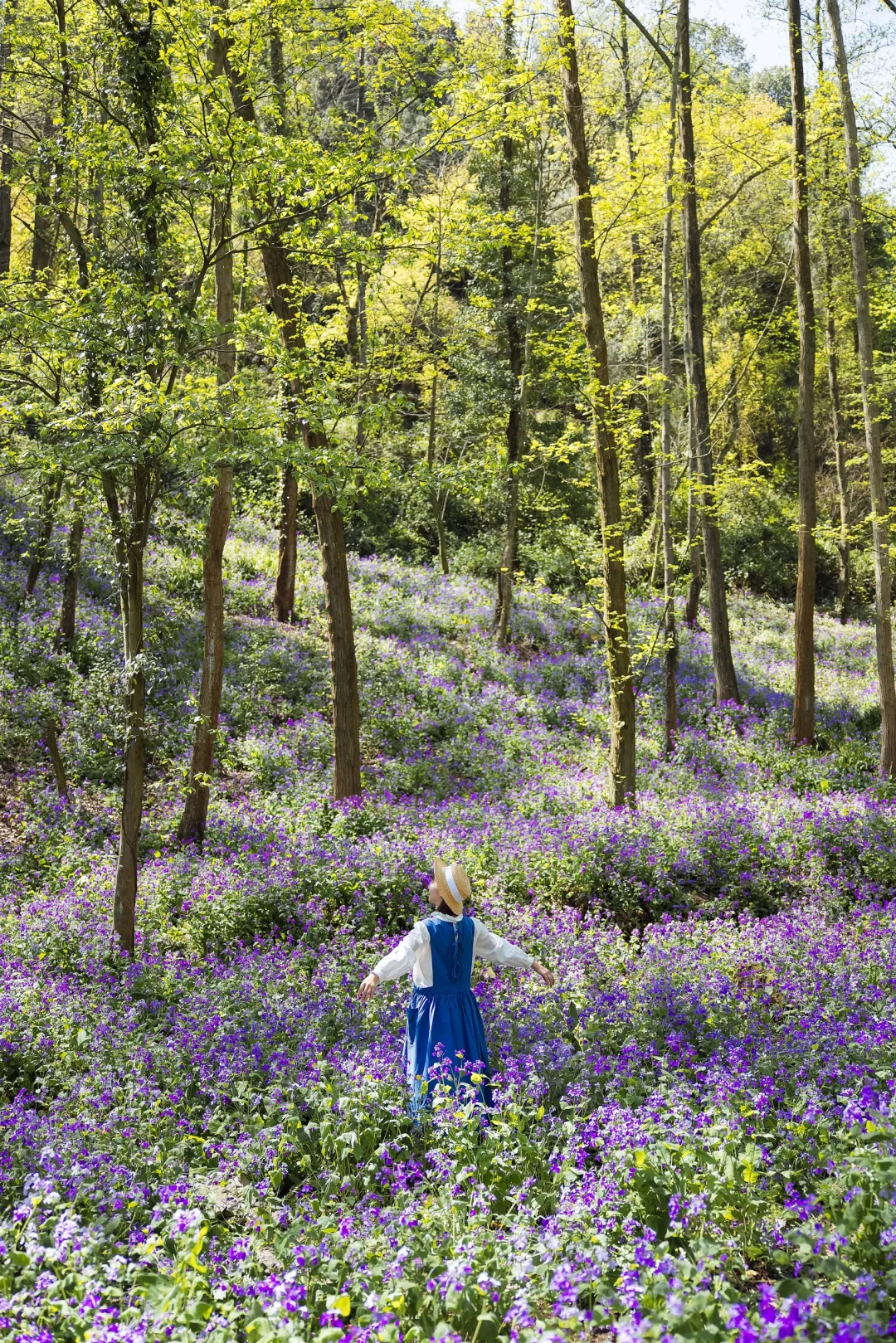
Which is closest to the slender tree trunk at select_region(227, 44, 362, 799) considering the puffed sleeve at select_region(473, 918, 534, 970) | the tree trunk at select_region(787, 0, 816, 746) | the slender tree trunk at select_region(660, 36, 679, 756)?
the slender tree trunk at select_region(660, 36, 679, 756)

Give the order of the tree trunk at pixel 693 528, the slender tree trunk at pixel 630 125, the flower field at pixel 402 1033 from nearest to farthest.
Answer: the flower field at pixel 402 1033 < the tree trunk at pixel 693 528 < the slender tree trunk at pixel 630 125

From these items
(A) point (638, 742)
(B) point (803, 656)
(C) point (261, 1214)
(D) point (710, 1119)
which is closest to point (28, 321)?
(C) point (261, 1214)

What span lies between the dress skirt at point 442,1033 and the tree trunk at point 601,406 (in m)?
5.44

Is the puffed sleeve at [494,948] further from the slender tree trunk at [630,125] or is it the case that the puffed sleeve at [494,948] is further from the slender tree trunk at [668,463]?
the slender tree trunk at [630,125]

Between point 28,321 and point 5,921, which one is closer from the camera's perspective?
point 28,321

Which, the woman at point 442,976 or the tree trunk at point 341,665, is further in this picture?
the tree trunk at point 341,665

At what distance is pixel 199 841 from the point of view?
10.1 metres

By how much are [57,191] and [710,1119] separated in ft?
24.9

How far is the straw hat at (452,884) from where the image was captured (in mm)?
5363

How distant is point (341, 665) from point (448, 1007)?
6.05m

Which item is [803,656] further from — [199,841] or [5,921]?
[5,921]

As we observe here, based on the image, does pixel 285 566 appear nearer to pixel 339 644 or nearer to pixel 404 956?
pixel 339 644

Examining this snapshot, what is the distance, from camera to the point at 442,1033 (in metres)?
5.36

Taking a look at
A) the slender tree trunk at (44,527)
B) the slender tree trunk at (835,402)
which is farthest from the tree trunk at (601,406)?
the slender tree trunk at (835,402)
